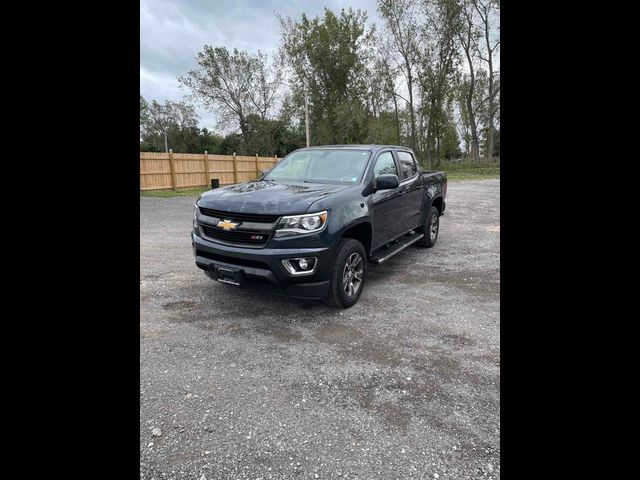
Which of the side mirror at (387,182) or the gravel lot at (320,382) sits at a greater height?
the side mirror at (387,182)

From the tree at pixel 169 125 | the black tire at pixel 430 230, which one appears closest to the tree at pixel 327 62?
the tree at pixel 169 125

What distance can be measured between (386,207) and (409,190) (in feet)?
3.08

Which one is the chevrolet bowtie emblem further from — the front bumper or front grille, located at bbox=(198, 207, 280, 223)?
the front bumper

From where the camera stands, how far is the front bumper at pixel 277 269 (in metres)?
3.54

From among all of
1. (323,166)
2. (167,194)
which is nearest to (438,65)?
(167,194)

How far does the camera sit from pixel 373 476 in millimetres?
1940

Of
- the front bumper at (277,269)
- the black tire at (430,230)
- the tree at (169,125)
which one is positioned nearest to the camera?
the front bumper at (277,269)

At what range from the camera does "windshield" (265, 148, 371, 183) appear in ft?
15.5

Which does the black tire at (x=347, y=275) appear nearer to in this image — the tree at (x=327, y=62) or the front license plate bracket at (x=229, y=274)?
the front license plate bracket at (x=229, y=274)

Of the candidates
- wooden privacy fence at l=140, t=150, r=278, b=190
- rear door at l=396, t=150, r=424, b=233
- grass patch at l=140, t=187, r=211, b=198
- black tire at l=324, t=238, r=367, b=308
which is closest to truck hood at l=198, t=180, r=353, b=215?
black tire at l=324, t=238, r=367, b=308

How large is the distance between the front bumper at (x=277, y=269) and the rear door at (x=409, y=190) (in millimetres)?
2139

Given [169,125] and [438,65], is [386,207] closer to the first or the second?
[438,65]
